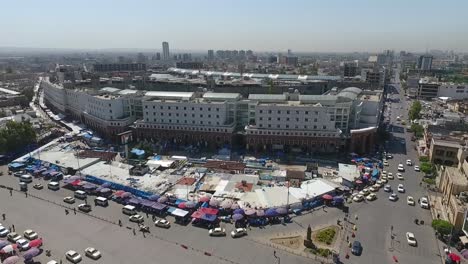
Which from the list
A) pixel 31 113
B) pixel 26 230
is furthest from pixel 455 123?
pixel 31 113

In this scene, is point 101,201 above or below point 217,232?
above

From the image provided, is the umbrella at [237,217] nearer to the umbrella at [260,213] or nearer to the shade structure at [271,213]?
the umbrella at [260,213]

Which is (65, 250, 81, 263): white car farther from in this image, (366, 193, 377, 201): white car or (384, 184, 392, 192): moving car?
(384, 184, 392, 192): moving car

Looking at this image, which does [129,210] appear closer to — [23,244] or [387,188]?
[23,244]

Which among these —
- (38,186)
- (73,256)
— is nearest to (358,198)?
(73,256)

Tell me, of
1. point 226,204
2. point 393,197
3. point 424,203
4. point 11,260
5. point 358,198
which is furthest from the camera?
point 393,197

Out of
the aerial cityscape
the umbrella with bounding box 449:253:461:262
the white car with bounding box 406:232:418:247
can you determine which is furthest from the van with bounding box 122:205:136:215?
the umbrella with bounding box 449:253:461:262
